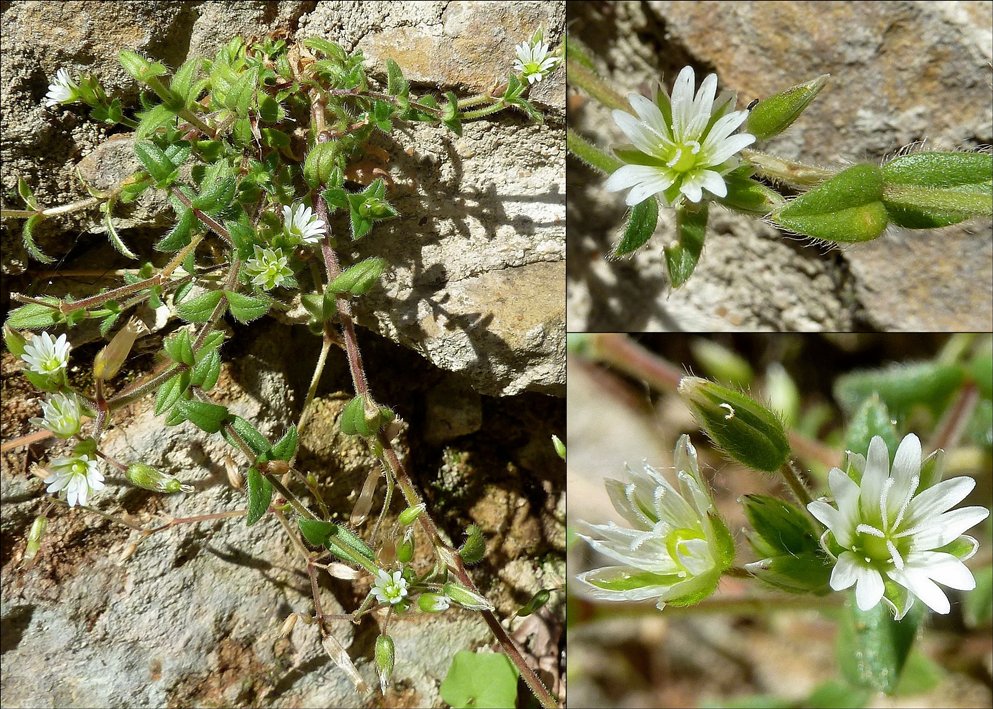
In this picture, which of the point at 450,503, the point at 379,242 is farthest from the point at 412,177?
the point at 450,503

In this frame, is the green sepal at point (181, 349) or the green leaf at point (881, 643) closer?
the green sepal at point (181, 349)

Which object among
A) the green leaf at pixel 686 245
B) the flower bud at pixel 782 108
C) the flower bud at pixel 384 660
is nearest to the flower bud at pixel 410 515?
the flower bud at pixel 384 660

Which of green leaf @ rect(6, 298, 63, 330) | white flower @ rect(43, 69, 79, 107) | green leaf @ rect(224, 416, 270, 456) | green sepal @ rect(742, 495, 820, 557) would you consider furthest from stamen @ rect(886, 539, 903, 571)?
white flower @ rect(43, 69, 79, 107)

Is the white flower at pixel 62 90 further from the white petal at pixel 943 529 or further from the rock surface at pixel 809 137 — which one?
the white petal at pixel 943 529

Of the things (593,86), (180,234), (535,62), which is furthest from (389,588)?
(593,86)

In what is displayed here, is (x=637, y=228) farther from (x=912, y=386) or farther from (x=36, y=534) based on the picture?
(x=36, y=534)

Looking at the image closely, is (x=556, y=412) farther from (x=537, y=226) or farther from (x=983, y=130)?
(x=983, y=130)
